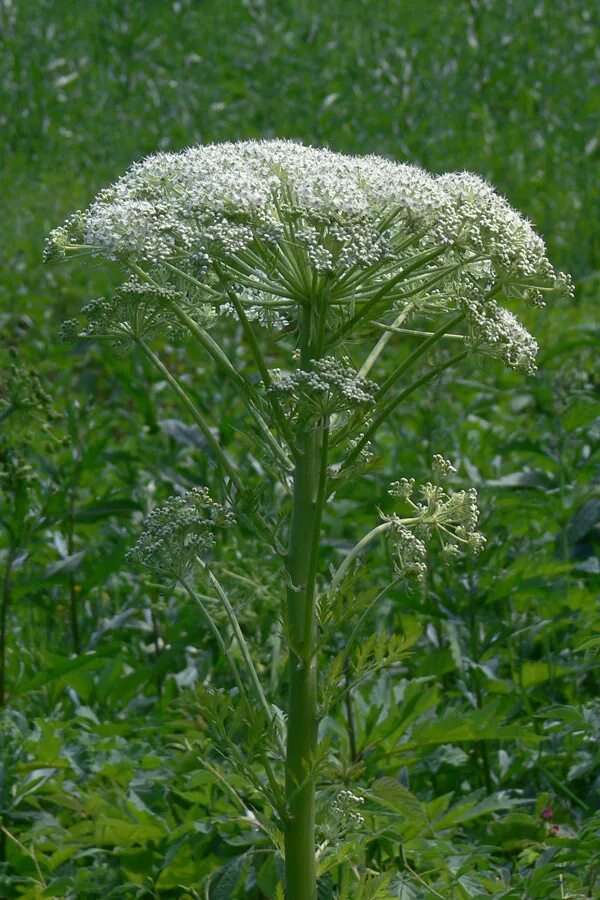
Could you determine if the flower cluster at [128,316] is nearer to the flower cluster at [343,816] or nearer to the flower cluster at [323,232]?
the flower cluster at [323,232]

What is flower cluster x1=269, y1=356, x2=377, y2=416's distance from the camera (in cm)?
208

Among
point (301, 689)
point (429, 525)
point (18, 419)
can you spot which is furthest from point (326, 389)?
point (18, 419)

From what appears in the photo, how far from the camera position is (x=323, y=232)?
2.12m

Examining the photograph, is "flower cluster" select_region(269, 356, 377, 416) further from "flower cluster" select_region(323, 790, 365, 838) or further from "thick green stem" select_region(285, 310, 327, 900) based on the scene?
"flower cluster" select_region(323, 790, 365, 838)

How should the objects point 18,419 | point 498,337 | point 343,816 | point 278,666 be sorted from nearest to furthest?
point 498,337
point 343,816
point 278,666
point 18,419

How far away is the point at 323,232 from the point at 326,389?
0.88ft

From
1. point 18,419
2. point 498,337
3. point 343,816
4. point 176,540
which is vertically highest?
point 18,419

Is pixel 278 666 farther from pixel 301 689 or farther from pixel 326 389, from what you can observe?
pixel 326 389

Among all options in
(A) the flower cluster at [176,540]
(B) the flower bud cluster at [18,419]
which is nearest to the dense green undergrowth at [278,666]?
(B) the flower bud cluster at [18,419]

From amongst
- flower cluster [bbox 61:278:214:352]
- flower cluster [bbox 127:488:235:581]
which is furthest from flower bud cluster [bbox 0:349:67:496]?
flower cluster [bbox 127:488:235:581]

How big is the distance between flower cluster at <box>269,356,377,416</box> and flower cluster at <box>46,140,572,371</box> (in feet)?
0.53

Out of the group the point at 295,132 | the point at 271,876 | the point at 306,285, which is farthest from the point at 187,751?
the point at 295,132

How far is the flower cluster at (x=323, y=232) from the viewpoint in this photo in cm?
211

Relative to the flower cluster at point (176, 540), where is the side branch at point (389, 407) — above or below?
above
